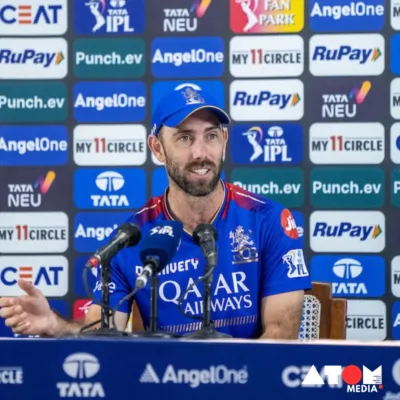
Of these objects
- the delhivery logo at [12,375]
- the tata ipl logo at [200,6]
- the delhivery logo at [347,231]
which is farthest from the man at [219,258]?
the tata ipl logo at [200,6]

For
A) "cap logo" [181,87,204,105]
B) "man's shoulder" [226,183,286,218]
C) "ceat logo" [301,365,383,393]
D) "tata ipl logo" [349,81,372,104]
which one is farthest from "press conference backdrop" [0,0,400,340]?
"ceat logo" [301,365,383,393]

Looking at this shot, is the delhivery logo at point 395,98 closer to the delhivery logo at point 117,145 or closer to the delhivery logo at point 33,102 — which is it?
the delhivery logo at point 117,145

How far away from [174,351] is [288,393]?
164 millimetres

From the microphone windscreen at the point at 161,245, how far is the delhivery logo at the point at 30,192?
1706 mm

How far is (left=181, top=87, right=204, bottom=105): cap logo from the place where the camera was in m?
1.86

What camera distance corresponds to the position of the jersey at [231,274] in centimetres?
186

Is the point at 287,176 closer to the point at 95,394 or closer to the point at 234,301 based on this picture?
the point at 234,301

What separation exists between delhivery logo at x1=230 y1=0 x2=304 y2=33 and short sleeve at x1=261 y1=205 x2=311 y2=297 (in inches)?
46.3

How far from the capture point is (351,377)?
0.96 metres

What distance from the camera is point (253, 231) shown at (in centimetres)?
194

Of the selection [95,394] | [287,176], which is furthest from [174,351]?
[287,176]

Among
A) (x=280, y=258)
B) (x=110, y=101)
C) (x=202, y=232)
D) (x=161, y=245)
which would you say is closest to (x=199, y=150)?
(x=280, y=258)

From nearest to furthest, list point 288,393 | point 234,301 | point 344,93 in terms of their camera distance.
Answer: point 288,393 < point 234,301 < point 344,93

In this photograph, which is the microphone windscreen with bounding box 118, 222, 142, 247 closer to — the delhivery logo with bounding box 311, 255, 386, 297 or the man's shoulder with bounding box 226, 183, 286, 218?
the man's shoulder with bounding box 226, 183, 286, 218
